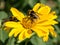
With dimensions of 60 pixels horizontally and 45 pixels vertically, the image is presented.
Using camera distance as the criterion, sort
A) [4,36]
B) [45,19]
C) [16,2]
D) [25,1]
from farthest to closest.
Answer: [16,2] → [25,1] → [45,19] → [4,36]

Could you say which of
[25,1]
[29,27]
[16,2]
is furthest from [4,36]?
[16,2]

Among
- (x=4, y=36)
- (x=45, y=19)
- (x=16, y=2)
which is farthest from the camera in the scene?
(x=16, y=2)

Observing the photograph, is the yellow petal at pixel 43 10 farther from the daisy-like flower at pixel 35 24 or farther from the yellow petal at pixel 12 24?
the yellow petal at pixel 12 24

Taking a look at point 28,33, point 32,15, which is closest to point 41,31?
point 28,33

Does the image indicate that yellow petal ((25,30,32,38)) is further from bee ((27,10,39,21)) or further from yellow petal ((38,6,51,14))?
yellow petal ((38,6,51,14))

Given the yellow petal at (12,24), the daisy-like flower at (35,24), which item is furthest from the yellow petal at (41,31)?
the yellow petal at (12,24)

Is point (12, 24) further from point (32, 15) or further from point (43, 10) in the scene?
point (43, 10)

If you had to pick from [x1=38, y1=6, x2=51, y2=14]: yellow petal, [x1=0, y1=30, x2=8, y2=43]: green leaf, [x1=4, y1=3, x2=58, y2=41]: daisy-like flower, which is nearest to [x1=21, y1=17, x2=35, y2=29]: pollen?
[x1=4, y1=3, x2=58, y2=41]: daisy-like flower

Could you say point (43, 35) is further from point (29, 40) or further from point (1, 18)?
point (1, 18)
